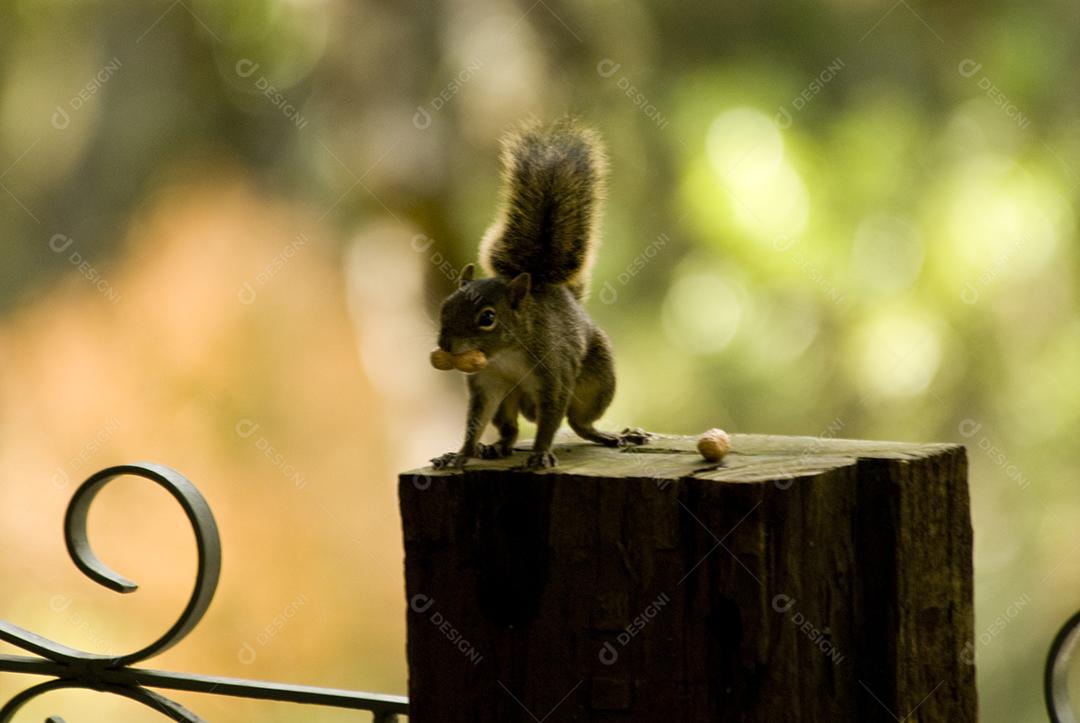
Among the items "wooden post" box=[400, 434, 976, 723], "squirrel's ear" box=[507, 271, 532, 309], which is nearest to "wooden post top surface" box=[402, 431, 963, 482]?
"wooden post" box=[400, 434, 976, 723]

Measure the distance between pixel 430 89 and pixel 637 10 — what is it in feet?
1.99

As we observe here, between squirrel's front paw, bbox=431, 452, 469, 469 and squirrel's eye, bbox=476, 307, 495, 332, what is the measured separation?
0.39 feet

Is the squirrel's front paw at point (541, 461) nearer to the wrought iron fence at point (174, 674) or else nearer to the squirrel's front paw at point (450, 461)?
the squirrel's front paw at point (450, 461)

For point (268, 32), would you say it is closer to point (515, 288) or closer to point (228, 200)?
point (228, 200)

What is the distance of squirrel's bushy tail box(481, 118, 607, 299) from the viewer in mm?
1053

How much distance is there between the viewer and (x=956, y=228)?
263 centimetres

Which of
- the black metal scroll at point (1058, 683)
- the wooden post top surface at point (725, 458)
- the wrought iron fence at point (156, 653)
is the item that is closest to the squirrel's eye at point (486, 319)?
the wooden post top surface at point (725, 458)

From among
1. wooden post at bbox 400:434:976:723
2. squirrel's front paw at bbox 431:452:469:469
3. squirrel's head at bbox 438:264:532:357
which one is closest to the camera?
wooden post at bbox 400:434:976:723

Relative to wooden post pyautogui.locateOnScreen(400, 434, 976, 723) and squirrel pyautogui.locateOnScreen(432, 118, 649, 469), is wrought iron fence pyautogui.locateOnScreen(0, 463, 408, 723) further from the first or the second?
squirrel pyautogui.locateOnScreen(432, 118, 649, 469)

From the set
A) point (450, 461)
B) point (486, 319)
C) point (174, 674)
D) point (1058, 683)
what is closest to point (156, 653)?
point (174, 674)

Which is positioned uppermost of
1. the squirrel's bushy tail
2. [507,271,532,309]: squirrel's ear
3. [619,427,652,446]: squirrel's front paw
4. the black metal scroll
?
the squirrel's bushy tail

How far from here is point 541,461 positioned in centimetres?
85

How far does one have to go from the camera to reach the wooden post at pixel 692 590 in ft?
2.46

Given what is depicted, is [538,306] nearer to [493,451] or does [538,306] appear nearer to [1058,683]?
[493,451]
